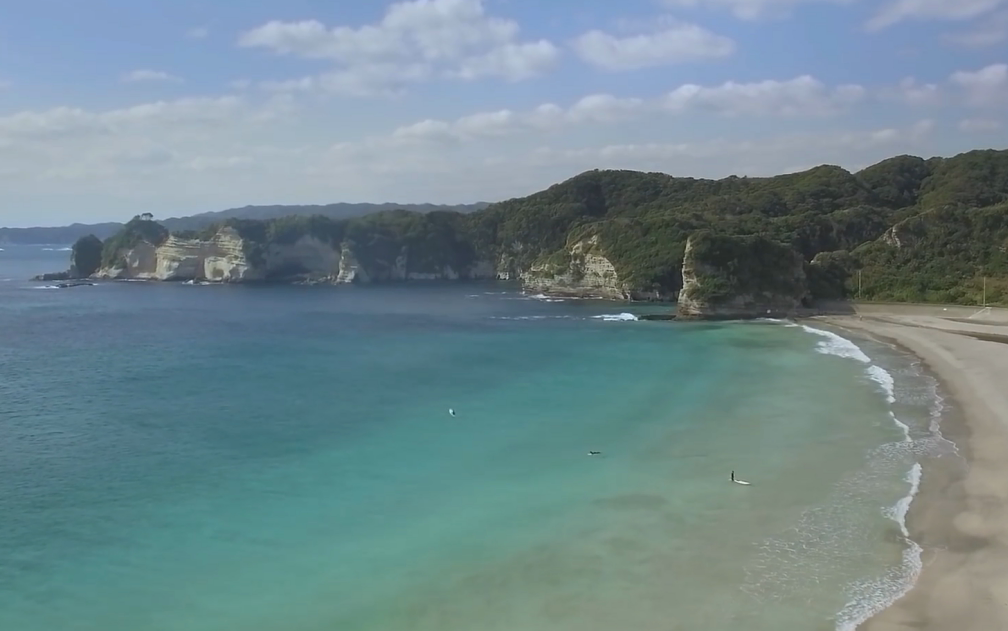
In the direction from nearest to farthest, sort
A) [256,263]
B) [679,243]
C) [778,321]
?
[778,321] → [679,243] → [256,263]

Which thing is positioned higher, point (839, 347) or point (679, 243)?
point (679, 243)

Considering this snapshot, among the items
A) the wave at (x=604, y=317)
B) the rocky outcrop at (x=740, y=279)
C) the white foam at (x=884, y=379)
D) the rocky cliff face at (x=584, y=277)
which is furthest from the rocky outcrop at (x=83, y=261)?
the white foam at (x=884, y=379)

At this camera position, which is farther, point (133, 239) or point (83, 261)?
point (83, 261)

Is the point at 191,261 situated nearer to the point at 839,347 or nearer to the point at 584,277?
the point at 584,277

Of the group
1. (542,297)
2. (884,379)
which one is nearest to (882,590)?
(884,379)

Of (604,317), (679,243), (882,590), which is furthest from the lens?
(679,243)
